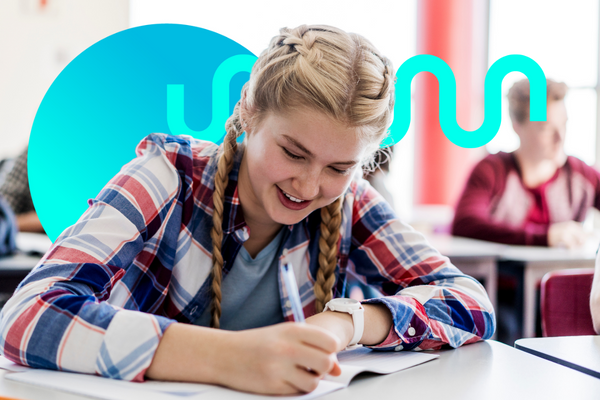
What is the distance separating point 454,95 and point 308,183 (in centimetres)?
46

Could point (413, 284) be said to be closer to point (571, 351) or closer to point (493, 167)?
point (571, 351)

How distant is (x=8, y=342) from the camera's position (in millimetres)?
786

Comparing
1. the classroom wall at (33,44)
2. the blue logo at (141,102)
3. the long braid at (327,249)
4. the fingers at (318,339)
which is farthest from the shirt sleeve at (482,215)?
the classroom wall at (33,44)

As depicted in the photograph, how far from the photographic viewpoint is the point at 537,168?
3.04 m

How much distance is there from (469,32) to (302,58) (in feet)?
14.5

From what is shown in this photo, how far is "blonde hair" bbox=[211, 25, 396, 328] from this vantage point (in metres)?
0.95

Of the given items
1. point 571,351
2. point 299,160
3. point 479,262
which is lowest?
point 479,262

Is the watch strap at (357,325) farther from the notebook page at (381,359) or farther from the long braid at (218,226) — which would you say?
the long braid at (218,226)

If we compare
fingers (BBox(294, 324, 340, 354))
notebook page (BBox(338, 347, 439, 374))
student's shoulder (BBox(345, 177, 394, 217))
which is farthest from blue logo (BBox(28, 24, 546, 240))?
fingers (BBox(294, 324, 340, 354))

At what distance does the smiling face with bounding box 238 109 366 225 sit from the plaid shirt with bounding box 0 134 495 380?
0.11 meters

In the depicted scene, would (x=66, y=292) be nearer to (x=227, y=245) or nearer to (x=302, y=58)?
(x=227, y=245)

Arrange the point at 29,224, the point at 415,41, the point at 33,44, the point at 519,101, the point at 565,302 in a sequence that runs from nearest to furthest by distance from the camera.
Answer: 1. the point at 565,302
2. the point at 29,224
3. the point at 519,101
4. the point at 33,44
5. the point at 415,41

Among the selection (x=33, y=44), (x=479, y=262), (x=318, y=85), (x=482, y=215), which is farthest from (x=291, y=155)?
(x=33, y=44)

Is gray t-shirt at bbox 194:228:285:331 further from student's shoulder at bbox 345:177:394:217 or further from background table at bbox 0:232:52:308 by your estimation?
background table at bbox 0:232:52:308
